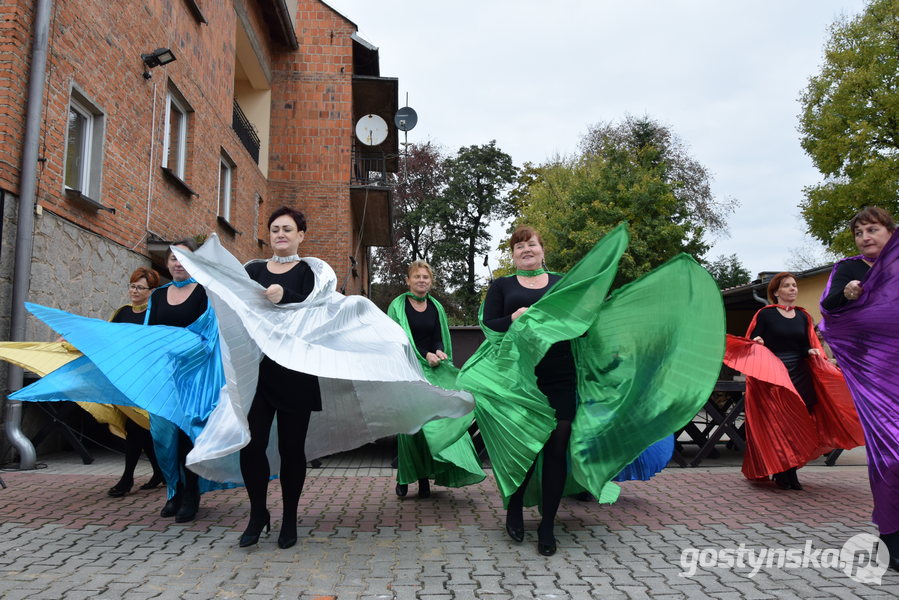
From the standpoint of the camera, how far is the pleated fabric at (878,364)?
11.6 feet

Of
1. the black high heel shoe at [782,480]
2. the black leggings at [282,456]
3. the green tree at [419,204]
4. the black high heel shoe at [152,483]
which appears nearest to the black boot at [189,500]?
the black leggings at [282,456]

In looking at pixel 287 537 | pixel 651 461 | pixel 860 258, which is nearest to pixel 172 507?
pixel 287 537

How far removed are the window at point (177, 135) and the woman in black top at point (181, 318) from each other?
6.79 meters

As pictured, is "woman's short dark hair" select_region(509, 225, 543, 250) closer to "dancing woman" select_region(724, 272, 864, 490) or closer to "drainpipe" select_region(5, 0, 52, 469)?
"dancing woman" select_region(724, 272, 864, 490)

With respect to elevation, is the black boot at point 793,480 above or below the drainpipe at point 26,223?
below

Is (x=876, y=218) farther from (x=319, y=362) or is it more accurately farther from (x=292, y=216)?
(x=292, y=216)

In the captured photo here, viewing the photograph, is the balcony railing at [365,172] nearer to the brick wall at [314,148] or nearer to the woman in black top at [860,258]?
the brick wall at [314,148]

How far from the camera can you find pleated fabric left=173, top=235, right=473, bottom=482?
3426 millimetres

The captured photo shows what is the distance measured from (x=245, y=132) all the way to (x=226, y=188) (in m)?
2.31

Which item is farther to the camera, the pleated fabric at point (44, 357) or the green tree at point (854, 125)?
the green tree at point (854, 125)

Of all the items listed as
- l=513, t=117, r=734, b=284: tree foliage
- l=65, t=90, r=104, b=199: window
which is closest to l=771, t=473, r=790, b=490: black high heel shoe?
l=65, t=90, r=104, b=199: window

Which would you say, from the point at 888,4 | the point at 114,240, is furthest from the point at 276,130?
the point at 888,4

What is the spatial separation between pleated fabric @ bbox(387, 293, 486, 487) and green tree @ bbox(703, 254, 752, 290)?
42129 millimetres

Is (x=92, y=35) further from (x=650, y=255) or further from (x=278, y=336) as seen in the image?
(x=650, y=255)
